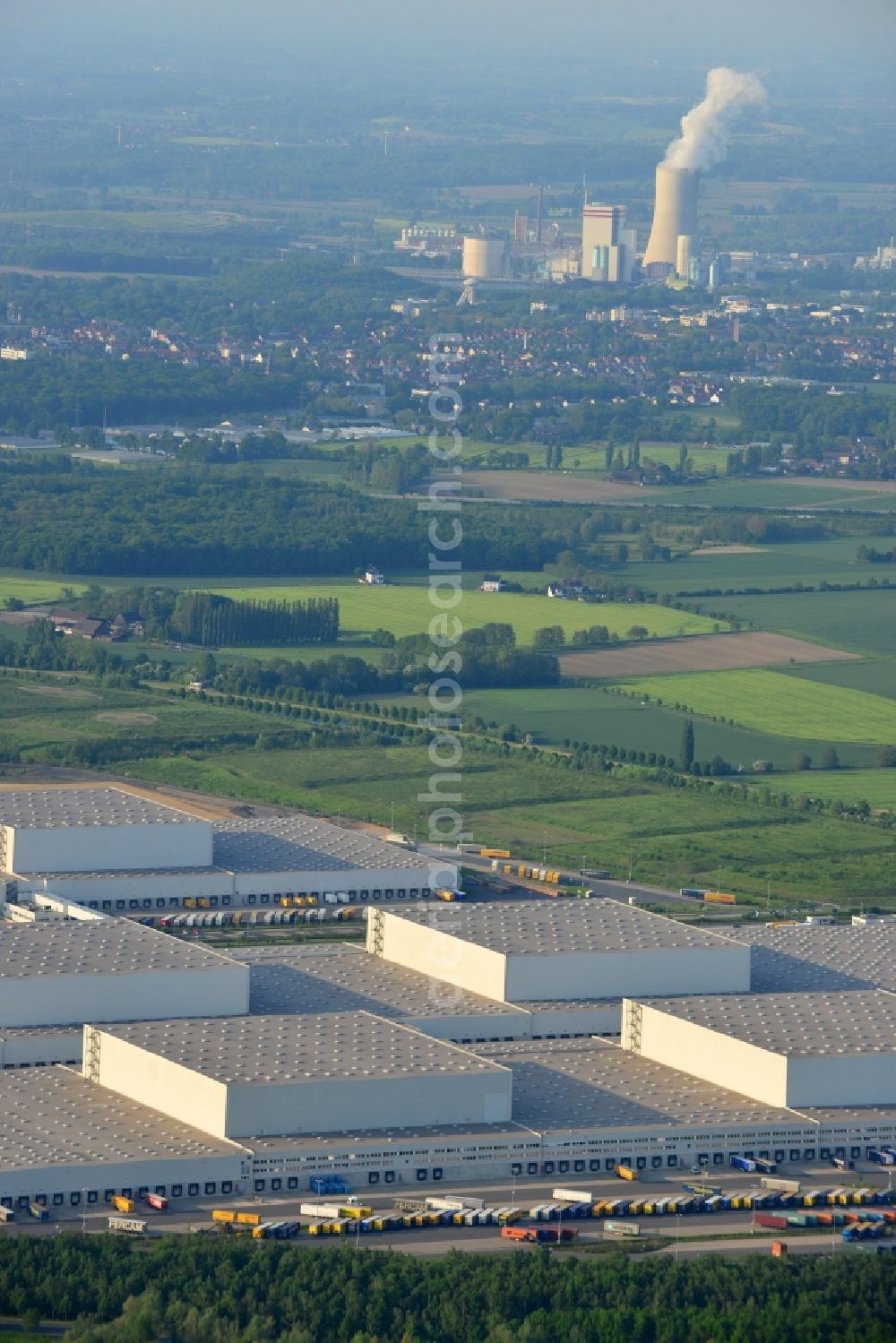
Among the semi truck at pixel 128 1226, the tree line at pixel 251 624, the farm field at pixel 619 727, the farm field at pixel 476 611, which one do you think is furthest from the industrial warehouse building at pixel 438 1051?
the farm field at pixel 476 611

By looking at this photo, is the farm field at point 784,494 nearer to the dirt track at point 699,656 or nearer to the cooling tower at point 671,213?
the dirt track at point 699,656

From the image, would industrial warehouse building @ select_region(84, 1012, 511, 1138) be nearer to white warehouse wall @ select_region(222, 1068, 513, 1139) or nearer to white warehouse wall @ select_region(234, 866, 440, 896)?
white warehouse wall @ select_region(222, 1068, 513, 1139)

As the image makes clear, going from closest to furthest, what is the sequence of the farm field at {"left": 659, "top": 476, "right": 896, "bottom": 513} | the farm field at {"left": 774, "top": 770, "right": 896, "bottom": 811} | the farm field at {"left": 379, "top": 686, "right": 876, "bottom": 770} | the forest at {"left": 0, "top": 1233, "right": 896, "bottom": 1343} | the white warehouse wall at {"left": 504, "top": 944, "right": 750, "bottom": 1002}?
1. the forest at {"left": 0, "top": 1233, "right": 896, "bottom": 1343}
2. the white warehouse wall at {"left": 504, "top": 944, "right": 750, "bottom": 1002}
3. the farm field at {"left": 774, "top": 770, "right": 896, "bottom": 811}
4. the farm field at {"left": 379, "top": 686, "right": 876, "bottom": 770}
5. the farm field at {"left": 659, "top": 476, "right": 896, "bottom": 513}

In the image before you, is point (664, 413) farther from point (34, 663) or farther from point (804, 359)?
point (34, 663)

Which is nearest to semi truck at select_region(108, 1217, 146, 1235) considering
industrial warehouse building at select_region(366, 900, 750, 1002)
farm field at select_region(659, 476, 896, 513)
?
industrial warehouse building at select_region(366, 900, 750, 1002)

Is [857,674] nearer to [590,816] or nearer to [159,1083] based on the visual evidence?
[590,816]

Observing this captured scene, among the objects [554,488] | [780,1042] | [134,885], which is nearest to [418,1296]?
[780,1042]
